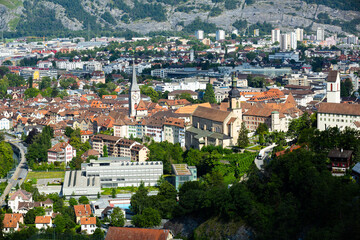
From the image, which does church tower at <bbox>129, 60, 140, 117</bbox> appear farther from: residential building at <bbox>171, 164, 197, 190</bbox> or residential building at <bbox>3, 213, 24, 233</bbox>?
residential building at <bbox>3, 213, 24, 233</bbox>

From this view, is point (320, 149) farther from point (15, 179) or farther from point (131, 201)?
point (15, 179)

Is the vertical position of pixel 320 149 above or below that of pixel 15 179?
above

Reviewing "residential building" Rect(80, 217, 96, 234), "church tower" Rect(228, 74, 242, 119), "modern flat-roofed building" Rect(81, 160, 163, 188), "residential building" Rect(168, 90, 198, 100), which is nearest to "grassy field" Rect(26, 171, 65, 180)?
"modern flat-roofed building" Rect(81, 160, 163, 188)

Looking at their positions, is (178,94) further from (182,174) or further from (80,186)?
(80,186)

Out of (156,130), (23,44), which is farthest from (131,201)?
(23,44)

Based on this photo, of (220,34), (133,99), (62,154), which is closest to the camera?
(62,154)

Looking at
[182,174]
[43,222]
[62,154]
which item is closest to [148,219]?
[43,222]
